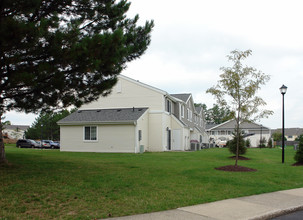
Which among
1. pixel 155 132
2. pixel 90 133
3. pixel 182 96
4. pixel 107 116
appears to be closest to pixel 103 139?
pixel 90 133

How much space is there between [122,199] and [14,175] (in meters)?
4.14

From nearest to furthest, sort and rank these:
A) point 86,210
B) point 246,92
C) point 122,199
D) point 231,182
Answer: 1. point 86,210
2. point 122,199
3. point 231,182
4. point 246,92

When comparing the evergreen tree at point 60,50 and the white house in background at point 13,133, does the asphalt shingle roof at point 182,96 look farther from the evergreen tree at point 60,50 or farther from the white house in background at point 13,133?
the white house in background at point 13,133

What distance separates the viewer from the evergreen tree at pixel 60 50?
766 cm

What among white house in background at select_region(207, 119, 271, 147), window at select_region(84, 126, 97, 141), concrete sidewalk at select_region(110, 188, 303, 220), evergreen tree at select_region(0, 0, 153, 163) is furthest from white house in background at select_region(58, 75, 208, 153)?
white house in background at select_region(207, 119, 271, 147)

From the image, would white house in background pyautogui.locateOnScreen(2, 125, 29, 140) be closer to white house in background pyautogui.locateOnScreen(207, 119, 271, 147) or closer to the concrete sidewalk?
white house in background pyautogui.locateOnScreen(207, 119, 271, 147)

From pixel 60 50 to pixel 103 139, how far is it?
57.6 ft

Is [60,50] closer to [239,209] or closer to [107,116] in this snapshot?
[239,209]

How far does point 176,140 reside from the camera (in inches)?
1196

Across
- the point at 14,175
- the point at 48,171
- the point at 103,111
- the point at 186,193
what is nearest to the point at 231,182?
the point at 186,193

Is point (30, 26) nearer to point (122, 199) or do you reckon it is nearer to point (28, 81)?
point (28, 81)

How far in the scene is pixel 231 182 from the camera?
976 centimetres

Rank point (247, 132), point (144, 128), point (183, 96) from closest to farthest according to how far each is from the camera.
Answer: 1. point (144, 128)
2. point (183, 96)
3. point (247, 132)

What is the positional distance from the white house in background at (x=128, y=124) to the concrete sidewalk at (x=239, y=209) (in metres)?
16.6
